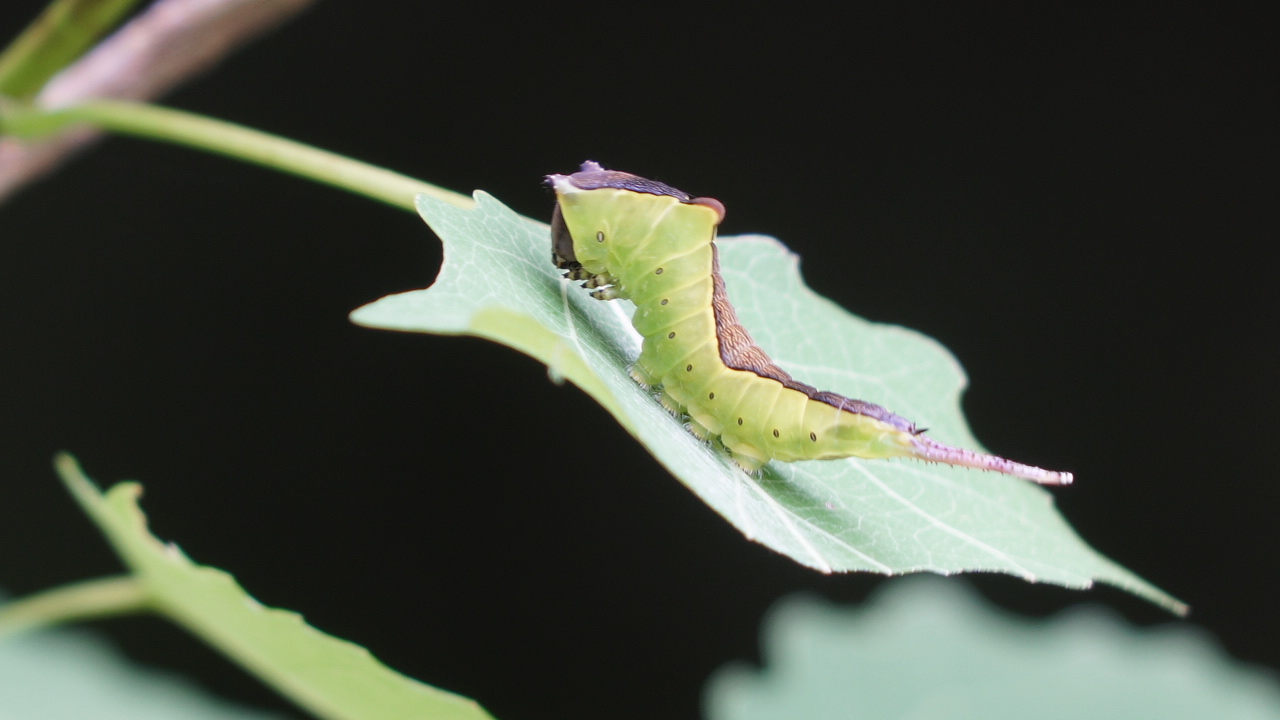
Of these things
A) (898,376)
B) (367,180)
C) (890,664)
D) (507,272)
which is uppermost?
(367,180)

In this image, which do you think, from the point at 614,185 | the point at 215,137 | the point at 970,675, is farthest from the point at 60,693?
the point at 970,675

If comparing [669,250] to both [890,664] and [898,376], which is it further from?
[890,664]

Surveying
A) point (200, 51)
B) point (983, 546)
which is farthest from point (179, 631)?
point (983, 546)

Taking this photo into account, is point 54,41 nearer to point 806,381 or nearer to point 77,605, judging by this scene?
point 77,605

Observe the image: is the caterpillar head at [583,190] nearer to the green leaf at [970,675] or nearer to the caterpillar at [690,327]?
the caterpillar at [690,327]

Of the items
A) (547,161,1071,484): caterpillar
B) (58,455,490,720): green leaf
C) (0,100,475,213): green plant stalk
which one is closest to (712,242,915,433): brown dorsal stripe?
(547,161,1071,484): caterpillar

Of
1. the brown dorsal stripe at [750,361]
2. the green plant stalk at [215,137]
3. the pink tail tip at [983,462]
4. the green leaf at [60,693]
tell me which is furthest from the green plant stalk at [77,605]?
the pink tail tip at [983,462]
